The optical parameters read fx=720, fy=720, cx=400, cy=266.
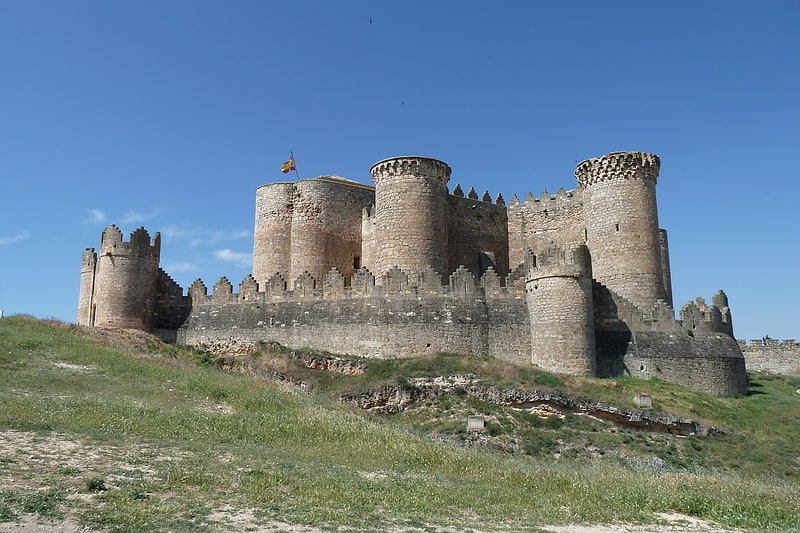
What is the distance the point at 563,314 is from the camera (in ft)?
83.9

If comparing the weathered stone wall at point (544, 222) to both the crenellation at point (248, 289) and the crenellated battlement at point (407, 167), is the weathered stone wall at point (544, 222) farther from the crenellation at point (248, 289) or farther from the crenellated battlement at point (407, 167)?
the crenellation at point (248, 289)

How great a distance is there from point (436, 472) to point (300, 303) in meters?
15.9

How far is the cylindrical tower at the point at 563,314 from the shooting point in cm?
2528

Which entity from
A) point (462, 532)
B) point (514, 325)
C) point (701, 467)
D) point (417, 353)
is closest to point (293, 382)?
point (417, 353)

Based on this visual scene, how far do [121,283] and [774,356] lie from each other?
3375cm

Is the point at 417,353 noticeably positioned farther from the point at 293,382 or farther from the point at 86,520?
the point at 86,520

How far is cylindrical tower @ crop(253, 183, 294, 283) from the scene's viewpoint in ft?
114

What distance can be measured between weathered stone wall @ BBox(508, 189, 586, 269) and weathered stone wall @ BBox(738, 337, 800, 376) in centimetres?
1481

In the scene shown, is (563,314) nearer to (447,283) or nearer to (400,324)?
(447,283)

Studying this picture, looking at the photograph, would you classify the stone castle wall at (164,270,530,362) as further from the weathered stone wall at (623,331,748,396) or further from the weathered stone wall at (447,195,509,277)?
the weathered stone wall at (447,195,509,277)

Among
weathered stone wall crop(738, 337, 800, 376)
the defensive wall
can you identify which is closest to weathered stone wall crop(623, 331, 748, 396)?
the defensive wall

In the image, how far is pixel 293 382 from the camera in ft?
82.1

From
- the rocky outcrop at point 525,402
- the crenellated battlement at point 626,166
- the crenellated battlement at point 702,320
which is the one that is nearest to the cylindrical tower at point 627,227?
the crenellated battlement at point 626,166

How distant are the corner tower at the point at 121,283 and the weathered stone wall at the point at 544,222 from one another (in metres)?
16.9
